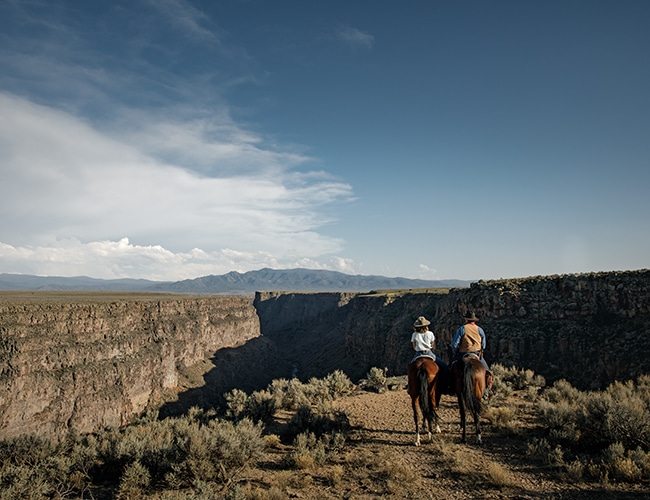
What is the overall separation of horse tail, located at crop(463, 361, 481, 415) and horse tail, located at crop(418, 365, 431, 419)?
3.16 feet

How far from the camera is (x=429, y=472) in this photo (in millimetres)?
8062

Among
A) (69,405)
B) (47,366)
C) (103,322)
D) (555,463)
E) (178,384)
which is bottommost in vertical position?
(178,384)

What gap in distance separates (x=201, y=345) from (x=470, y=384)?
7475 cm

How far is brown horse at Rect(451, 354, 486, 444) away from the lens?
Result: 9.06 m

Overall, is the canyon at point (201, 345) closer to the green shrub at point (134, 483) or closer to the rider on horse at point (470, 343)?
the green shrub at point (134, 483)

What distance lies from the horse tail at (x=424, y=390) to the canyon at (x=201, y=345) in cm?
1392

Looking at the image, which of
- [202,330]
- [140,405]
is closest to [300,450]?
[140,405]

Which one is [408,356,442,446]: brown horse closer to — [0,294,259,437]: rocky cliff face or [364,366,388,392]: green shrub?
[364,366,388,392]: green shrub

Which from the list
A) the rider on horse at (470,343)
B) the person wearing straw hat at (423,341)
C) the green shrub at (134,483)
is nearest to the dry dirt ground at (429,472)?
the rider on horse at (470,343)

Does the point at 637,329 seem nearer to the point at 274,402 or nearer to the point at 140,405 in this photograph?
the point at 274,402

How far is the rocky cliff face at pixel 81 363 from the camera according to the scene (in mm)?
34906

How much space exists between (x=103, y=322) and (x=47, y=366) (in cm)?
1100

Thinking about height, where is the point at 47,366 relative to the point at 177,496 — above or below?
below

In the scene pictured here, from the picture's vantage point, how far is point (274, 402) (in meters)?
15.4
